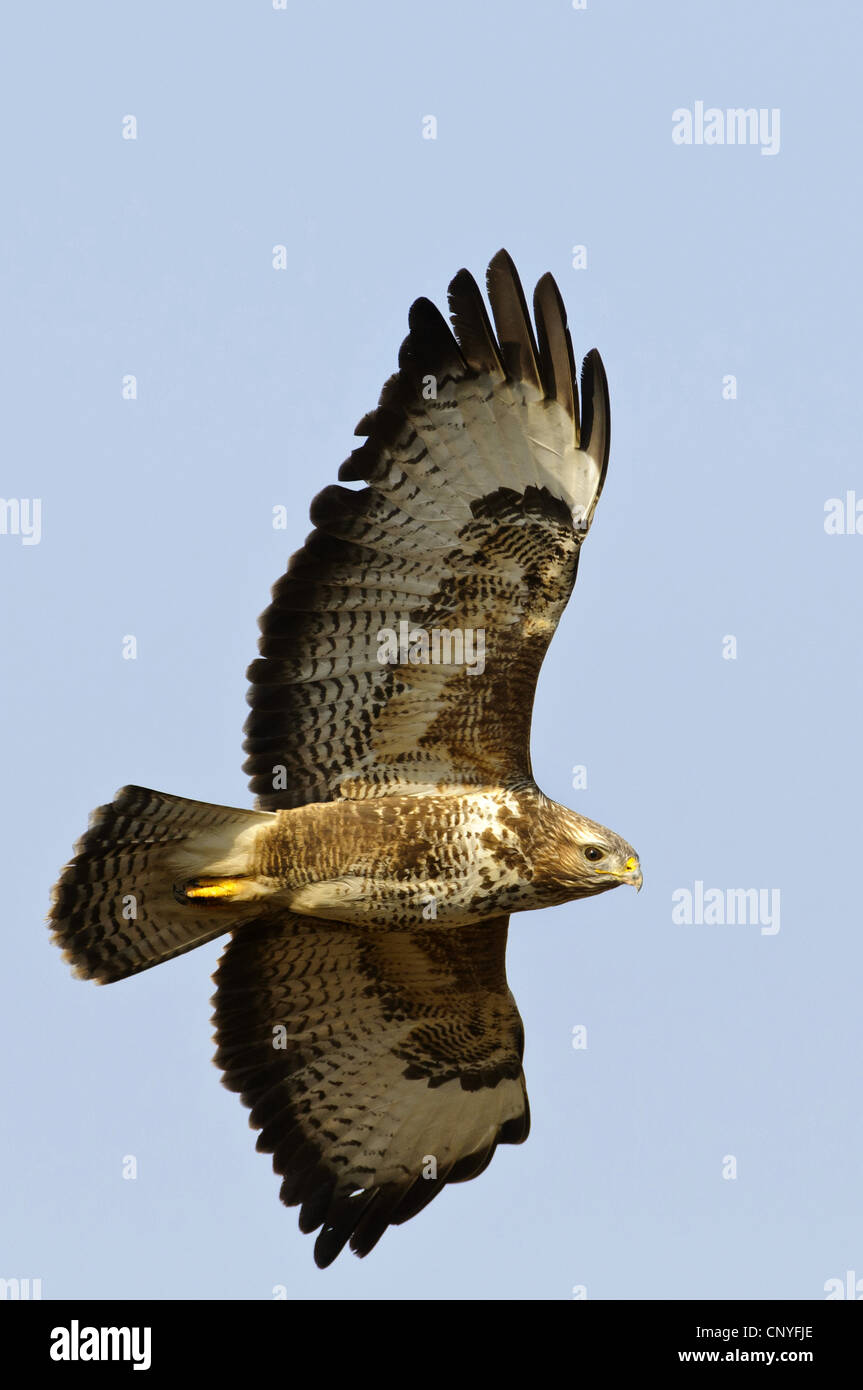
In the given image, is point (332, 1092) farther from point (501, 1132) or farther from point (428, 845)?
point (428, 845)

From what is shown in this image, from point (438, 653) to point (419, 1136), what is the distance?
2.96 m

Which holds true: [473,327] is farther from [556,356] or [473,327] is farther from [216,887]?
[216,887]

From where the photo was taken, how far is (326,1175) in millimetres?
11906

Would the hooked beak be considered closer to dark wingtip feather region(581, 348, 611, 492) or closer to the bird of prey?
the bird of prey

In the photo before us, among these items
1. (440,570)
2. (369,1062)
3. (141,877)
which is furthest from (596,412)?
(369,1062)

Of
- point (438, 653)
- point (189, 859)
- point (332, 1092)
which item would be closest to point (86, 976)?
point (189, 859)

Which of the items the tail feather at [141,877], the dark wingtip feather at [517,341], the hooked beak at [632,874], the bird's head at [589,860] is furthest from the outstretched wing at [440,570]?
the hooked beak at [632,874]

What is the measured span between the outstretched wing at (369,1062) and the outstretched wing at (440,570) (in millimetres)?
1098

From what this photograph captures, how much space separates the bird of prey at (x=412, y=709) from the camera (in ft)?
34.5

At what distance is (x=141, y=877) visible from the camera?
10945mm

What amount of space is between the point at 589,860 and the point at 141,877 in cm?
231

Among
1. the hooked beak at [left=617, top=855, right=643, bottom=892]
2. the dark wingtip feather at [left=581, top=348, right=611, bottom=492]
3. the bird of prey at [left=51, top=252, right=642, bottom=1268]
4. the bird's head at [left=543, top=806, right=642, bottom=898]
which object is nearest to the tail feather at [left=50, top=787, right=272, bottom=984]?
the bird of prey at [left=51, top=252, right=642, bottom=1268]

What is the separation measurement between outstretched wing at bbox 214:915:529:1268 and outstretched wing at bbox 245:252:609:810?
110 centimetres

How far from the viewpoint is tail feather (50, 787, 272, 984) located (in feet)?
35.4
